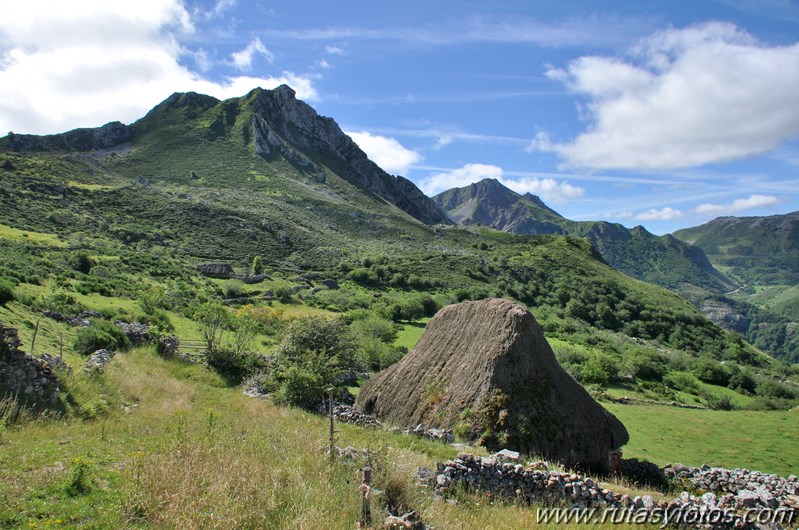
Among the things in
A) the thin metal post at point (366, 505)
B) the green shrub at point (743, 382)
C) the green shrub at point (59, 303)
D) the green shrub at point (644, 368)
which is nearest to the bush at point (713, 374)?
the green shrub at point (743, 382)

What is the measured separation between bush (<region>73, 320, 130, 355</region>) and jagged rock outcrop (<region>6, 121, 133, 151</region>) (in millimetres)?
151642

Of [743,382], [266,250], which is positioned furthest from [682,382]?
[266,250]

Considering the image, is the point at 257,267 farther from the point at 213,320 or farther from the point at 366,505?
the point at 366,505

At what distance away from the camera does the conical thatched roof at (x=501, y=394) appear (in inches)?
622

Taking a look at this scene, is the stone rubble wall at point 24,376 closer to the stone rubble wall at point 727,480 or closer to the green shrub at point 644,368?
the stone rubble wall at point 727,480

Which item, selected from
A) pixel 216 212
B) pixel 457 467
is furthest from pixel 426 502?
pixel 216 212

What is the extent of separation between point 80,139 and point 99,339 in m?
166

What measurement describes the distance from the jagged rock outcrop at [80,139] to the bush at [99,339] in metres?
152

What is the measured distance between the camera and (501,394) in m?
16.2

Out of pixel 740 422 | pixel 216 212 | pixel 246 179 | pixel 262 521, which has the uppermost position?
pixel 246 179

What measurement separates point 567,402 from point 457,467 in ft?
26.5

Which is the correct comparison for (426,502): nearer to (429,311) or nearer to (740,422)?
(740,422)

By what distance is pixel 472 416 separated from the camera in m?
16.2

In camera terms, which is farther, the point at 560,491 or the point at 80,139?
→ the point at 80,139
